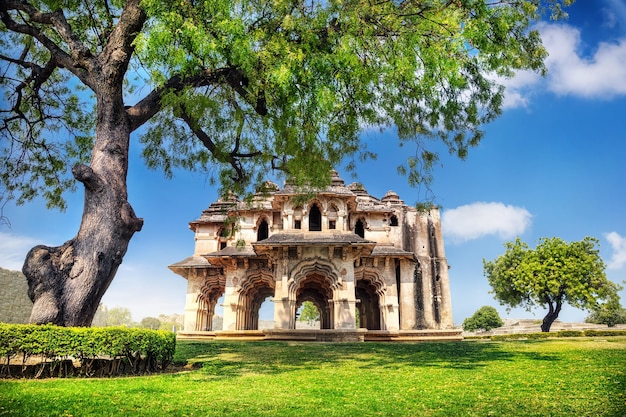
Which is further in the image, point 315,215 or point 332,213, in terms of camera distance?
point 315,215

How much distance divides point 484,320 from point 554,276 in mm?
20879

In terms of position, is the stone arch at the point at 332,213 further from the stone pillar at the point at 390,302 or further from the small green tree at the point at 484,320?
the small green tree at the point at 484,320

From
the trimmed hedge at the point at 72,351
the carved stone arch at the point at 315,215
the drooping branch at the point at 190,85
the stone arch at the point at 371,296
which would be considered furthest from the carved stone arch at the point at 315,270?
the trimmed hedge at the point at 72,351

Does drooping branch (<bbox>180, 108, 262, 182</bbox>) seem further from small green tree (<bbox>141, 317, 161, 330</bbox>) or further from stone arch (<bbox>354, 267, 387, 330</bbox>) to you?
small green tree (<bbox>141, 317, 161, 330</bbox>)

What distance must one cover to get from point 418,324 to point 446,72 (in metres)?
21.2

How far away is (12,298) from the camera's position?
22.5 meters

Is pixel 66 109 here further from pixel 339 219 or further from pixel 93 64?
pixel 339 219

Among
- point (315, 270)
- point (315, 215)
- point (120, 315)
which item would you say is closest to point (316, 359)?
point (315, 270)

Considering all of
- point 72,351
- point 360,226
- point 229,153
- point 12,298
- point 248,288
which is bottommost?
point 72,351

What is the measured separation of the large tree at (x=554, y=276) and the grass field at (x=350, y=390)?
2707cm

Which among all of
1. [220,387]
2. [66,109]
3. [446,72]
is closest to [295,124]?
[446,72]

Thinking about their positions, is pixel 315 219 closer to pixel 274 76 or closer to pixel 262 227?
pixel 262 227

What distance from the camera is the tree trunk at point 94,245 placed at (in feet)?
26.6

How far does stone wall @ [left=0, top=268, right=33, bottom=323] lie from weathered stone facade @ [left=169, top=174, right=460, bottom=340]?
7.99 m
